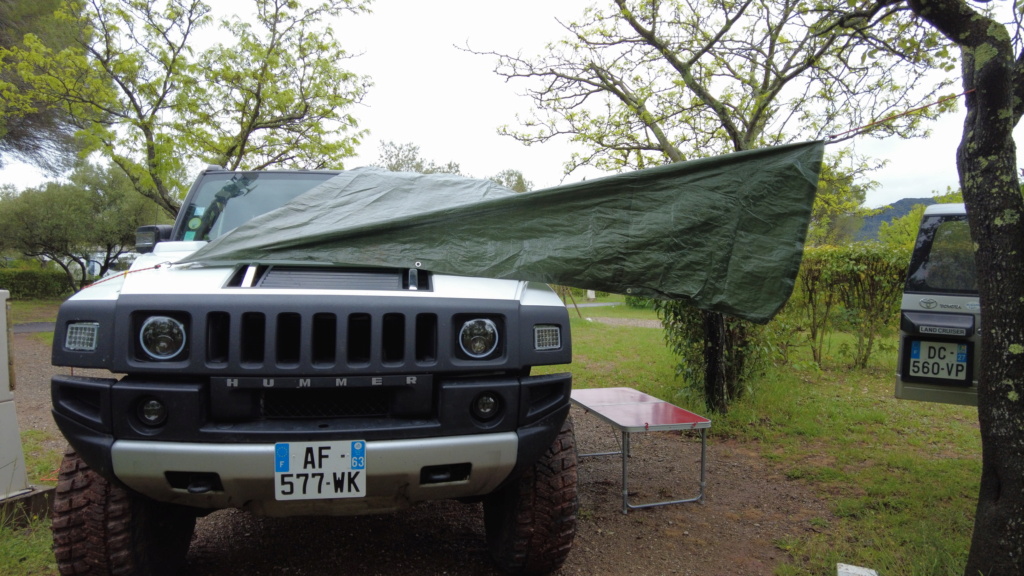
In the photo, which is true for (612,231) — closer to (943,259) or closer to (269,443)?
(269,443)

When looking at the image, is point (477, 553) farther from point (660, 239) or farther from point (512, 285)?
point (660, 239)

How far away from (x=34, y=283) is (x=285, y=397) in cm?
3342

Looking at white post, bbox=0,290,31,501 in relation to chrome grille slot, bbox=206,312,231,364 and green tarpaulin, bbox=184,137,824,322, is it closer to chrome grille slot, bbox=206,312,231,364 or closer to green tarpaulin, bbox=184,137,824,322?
green tarpaulin, bbox=184,137,824,322

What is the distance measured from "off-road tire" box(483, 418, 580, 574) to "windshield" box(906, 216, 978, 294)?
2.50 meters

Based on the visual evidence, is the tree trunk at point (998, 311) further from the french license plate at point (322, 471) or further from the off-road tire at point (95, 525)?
the off-road tire at point (95, 525)

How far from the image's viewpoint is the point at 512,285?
2.55m

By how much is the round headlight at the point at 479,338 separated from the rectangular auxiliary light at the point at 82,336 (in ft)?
4.01

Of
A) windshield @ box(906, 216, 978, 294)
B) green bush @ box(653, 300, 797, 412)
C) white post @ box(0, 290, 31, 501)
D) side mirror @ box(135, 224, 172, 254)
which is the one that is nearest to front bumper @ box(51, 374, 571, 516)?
side mirror @ box(135, 224, 172, 254)

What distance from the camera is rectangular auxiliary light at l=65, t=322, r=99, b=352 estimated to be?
2.07 metres

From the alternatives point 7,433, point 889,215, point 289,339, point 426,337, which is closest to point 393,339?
point 426,337

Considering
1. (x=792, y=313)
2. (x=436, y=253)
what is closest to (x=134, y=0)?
(x=436, y=253)

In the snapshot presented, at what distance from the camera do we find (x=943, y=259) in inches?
146

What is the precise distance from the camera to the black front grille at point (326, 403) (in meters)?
2.17

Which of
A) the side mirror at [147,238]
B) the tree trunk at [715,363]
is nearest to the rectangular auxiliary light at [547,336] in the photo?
the side mirror at [147,238]
